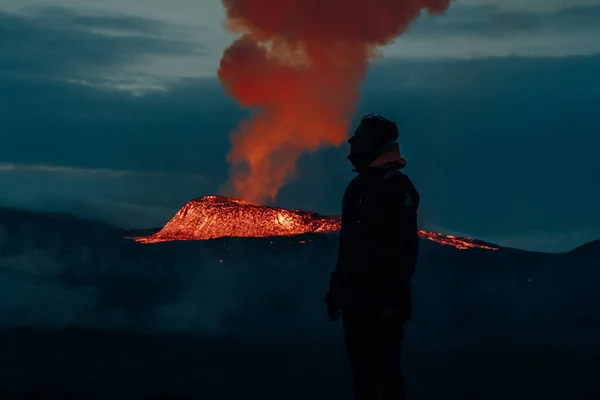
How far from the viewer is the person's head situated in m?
7.76

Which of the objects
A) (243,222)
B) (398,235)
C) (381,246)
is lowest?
(381,246)

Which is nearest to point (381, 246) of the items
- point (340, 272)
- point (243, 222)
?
point (340, 272)

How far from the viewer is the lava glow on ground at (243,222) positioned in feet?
125

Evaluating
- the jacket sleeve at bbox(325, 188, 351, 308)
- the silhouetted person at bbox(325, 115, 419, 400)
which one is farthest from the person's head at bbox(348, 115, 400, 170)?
the jacket sleeve at bbox(325, 188, 351, 308)

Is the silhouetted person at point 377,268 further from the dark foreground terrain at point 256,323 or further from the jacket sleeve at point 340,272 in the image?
the dark foreground terrain at point 256,323

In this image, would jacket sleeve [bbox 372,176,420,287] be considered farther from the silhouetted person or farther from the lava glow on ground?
the lava glow on ground

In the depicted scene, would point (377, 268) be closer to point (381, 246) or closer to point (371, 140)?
point (381, 246)

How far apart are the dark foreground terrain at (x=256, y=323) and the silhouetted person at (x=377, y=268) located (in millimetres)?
5646

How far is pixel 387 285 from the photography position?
743 cm

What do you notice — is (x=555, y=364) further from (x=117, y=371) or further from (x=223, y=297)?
(x=223, y=297)

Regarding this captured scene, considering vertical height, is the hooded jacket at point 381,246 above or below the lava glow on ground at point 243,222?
below

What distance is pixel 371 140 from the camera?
7.80 metres

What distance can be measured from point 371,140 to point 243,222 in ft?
105

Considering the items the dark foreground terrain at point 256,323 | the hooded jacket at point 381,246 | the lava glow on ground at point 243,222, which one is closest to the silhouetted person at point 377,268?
the hooded jacket at point 381,246
